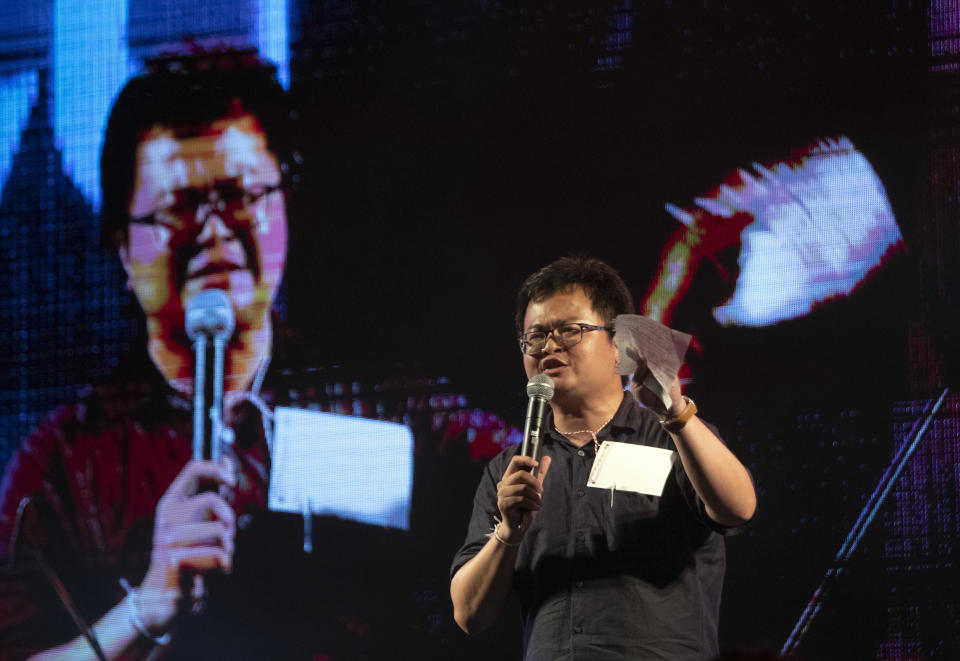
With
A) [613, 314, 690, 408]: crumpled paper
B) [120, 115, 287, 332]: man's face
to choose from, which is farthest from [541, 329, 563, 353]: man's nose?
[120, 115, 287, 332]: man's face

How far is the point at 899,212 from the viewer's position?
259cm

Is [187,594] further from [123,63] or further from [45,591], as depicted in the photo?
[123,63]

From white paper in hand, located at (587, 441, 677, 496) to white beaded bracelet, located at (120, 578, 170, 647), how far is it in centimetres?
156

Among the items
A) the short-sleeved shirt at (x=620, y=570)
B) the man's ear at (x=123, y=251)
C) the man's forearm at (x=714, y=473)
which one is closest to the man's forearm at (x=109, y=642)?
the man's ear at (x=123, y=251)

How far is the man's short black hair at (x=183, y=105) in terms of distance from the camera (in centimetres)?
309

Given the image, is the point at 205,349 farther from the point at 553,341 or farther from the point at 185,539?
the point at 553,341

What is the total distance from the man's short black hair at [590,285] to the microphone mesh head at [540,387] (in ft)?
0.78

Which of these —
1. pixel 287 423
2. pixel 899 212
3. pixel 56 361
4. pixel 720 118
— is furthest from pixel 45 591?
pixel 899 212

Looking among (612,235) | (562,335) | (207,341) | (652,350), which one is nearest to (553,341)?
(562,335)

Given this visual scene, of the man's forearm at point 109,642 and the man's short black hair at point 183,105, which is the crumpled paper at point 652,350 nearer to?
the man's short black hair at point 183,105

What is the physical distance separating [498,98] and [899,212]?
1096mm

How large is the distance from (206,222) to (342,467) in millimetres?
861

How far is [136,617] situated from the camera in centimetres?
293

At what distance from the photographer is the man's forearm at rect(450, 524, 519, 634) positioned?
1895mm
